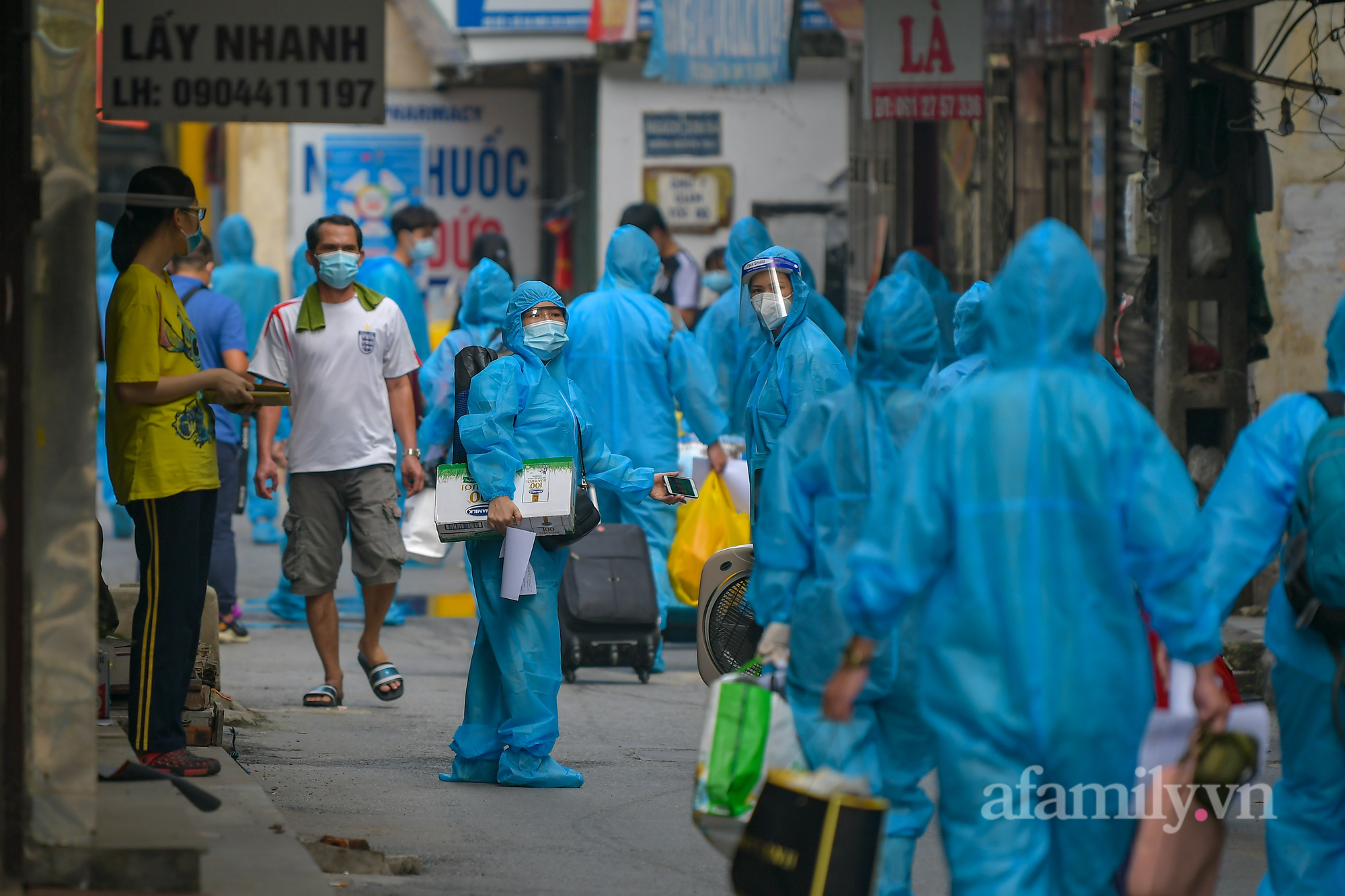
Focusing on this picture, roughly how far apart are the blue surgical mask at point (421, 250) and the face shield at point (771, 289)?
5.05 meters

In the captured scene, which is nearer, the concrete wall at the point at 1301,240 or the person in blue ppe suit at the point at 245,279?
the concrete wall at the point at 1301,240

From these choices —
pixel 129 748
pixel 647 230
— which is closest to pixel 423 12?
pixel 647 230

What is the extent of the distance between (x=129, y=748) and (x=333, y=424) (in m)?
2.76

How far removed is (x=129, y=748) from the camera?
18.9 ft

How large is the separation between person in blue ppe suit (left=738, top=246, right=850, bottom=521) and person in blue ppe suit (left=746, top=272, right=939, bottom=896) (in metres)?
2.31

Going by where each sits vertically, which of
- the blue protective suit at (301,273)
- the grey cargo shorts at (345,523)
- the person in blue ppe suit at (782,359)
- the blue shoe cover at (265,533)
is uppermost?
the blue protective suit at (301,273)

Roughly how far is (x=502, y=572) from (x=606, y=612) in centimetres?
233

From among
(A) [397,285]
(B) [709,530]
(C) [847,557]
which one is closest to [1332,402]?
(C) [847,557]

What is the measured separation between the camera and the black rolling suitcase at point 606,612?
9125mm

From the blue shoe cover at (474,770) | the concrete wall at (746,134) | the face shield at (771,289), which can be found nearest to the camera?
the blue shoe cover at (474,770)

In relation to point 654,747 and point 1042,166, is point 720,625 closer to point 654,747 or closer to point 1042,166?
point 654,747

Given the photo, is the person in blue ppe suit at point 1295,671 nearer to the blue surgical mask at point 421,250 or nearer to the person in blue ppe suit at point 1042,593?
the person in blue ppe suit at point 1042,593
